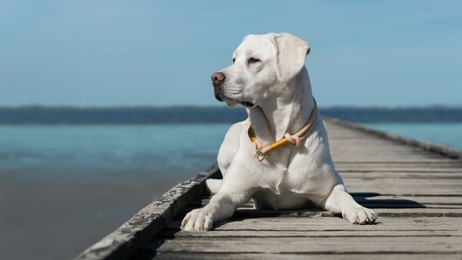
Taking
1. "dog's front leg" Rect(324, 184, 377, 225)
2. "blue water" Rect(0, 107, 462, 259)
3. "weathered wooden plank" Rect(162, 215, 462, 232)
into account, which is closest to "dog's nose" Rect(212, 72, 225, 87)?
"weathered wooden plank" Rect(162, 215, 462, 232)

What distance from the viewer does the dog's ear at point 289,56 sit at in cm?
360

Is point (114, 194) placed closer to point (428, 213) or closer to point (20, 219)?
point (20, 219)

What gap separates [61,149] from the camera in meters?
16.5

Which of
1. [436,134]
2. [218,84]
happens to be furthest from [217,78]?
[436,134]

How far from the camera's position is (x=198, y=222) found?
332 cm

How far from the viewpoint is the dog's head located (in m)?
3.51

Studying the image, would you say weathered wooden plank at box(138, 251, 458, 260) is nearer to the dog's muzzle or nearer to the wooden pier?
the wooden pier

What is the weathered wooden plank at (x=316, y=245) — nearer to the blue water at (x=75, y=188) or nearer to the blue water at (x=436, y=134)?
the blue water at (x=75, y=188)

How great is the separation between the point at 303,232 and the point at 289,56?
41.7 inches

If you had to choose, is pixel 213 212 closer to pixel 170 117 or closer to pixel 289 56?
pixel 289 56

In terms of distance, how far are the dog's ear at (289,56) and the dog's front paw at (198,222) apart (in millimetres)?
931

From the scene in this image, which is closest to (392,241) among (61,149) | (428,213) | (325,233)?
(325,233)

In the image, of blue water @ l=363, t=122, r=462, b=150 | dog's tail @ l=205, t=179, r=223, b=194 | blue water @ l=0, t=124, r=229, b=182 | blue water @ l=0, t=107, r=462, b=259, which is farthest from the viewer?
blue water @ l=363, t=122, r=462, b=150

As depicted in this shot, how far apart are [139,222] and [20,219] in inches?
173
